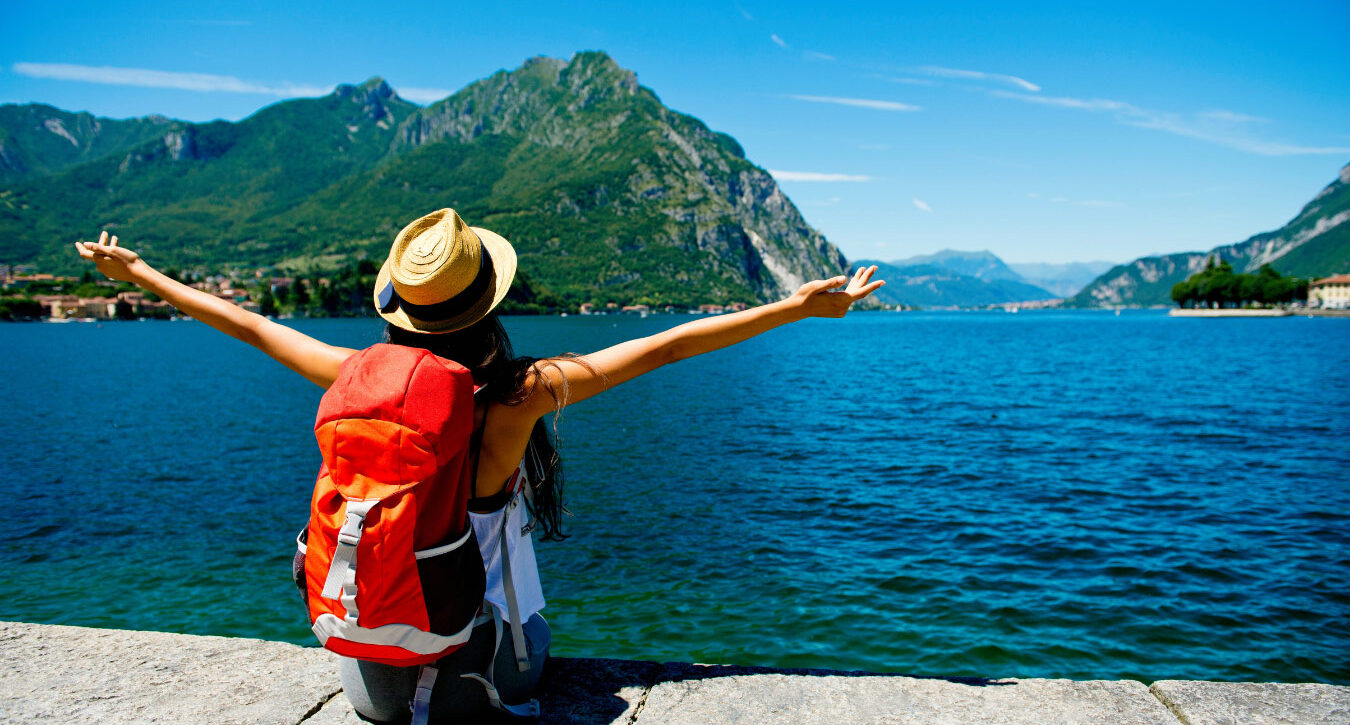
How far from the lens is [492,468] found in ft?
9.30

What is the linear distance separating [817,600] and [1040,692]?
6.98 meters

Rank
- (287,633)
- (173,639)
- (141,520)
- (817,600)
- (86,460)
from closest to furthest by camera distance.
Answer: (173,639) < (287,633) < (817,600) < (141,520) < (86,460)

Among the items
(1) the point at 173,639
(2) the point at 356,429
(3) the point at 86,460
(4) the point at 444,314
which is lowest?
(3) the point at 86,460

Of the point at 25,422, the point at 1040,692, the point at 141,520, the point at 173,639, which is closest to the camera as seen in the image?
the point at 1040,692

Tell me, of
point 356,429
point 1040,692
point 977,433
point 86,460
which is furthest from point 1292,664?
point 86,460

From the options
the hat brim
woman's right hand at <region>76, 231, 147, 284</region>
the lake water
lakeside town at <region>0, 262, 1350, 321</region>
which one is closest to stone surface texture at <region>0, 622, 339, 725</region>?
the hat brim

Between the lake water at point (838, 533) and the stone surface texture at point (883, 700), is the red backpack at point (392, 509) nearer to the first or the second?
the stone surface texture at point (883, 700)

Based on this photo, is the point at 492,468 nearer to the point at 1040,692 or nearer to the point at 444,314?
the point at 444,314

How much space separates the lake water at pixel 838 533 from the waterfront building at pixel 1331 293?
6993 inches

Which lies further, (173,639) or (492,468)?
(173,639)

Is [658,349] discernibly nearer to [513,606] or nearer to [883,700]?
[513,606]

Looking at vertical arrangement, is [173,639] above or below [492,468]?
below

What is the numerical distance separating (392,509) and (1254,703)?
3.57m

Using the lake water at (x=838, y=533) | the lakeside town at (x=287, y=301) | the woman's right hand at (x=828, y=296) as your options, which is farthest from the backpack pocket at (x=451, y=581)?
the lakeside town at (x=287, y=301)
